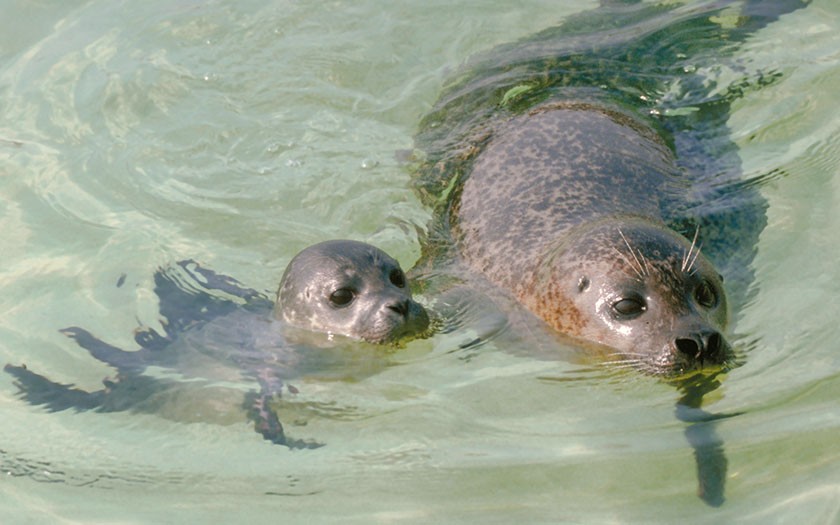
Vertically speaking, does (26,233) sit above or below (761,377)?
above

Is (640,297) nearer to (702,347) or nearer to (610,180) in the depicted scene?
(702,347)

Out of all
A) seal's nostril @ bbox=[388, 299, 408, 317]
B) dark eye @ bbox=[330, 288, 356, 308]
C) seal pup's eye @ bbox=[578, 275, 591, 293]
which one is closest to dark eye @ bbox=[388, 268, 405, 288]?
dark eye @ bbox=[330, 288, 356, 308]

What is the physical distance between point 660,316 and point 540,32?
158 inches

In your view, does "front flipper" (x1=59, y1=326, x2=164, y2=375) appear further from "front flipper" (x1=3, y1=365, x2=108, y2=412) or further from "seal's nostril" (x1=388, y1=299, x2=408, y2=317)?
"seal's nostril" (x1=388, y1=299, x2=408, y2=317)

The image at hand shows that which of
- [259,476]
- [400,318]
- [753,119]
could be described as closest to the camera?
[259,476]

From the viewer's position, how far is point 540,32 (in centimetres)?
870

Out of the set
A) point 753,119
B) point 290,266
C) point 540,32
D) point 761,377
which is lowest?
point 761,377

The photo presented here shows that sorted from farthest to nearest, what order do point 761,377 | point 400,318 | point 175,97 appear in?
point 175,97
point 400,318
point 761,377

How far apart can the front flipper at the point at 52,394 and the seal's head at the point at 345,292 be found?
3.59ft

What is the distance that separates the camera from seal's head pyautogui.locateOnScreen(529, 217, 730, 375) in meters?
5.08

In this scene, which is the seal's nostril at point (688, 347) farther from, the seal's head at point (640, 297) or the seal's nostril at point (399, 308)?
the seal's nostril at point (399, 308)

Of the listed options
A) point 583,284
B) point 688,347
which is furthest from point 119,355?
point 688,347

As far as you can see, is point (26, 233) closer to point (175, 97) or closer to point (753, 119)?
point (175, 97)

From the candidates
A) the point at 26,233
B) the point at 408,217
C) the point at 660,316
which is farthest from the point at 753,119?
the point at 26,233
